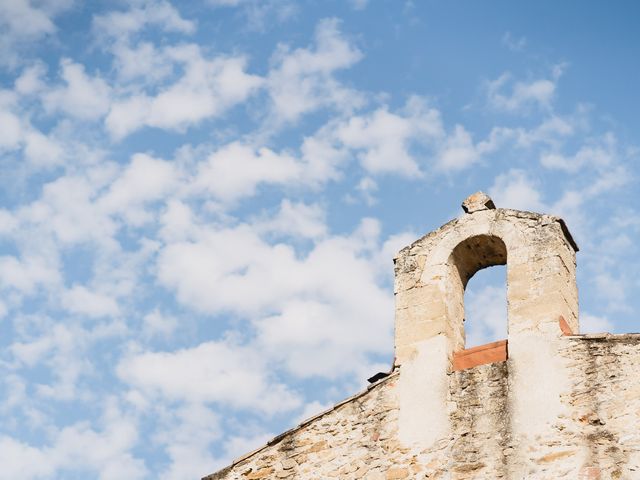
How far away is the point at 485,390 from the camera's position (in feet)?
33.5

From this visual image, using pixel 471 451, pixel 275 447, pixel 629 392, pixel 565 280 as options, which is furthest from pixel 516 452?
pixel 275 447

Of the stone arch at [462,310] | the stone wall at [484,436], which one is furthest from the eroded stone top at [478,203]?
the stone wall at [484,436]

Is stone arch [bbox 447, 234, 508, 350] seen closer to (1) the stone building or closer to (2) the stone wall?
(1) the stone building

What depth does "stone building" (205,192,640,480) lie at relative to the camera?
9.57m

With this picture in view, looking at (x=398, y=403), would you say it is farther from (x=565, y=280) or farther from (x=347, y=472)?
(x=565, y=280)

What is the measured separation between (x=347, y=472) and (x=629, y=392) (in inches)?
106

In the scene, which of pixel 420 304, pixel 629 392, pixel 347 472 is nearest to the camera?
pixel 629 392

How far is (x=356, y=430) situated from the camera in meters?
10.7

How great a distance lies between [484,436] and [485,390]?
45cm

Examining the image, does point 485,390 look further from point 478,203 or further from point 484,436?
point 478,203

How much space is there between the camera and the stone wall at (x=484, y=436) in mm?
9422

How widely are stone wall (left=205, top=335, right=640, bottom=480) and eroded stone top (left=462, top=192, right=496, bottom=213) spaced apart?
1.82m

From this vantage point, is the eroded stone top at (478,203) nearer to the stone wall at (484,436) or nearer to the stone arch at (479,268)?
the stone arch at (479,268)

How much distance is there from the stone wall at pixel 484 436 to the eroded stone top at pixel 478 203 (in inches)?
71.6
